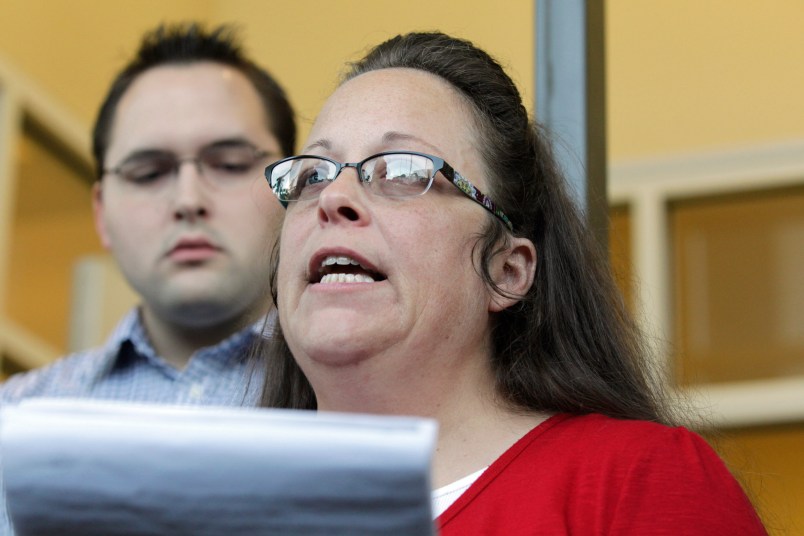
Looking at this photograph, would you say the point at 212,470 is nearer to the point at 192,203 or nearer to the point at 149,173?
the point at 192,203

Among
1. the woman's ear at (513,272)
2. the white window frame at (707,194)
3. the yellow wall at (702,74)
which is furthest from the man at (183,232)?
the white window frame at (707,194)

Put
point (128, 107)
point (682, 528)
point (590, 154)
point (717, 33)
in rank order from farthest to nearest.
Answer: point (717, 33), point (128, 107), point (590, 154), point (682, 528)

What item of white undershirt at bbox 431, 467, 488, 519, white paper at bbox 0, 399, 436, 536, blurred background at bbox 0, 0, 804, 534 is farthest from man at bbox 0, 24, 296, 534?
white paper at bbox 0, 399, 436, 536

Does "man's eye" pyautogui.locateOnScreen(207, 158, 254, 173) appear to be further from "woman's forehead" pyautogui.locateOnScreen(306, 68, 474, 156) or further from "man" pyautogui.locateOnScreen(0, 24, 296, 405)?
"woman's forehead" pyautogui.locateOnScreen(306, 68, 474, 156)

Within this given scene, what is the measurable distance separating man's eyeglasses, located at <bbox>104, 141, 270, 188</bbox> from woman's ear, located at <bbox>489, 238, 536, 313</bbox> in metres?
0.81

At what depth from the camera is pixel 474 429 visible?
1664 mm

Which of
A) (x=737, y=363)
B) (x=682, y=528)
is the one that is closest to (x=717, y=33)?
(x=737, y=363)

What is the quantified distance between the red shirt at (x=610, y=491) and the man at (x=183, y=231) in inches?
33.3

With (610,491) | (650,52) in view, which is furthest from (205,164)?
(650,52)

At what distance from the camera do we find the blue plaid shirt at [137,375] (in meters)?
2.42

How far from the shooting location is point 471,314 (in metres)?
1.73

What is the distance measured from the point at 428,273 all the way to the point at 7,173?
300cm

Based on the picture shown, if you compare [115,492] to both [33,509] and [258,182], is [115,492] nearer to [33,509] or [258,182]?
[33,509]

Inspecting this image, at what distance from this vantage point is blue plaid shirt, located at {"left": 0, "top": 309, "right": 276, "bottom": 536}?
242 cm
